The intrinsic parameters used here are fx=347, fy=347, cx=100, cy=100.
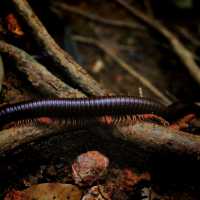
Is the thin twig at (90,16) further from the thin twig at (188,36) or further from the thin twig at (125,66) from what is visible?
the thin twig at (188,36)

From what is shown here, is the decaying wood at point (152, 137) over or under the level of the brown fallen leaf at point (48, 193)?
over

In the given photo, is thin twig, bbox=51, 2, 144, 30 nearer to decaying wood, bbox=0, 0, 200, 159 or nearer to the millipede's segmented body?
decaying wood, bbox=0, 0, 200, 159

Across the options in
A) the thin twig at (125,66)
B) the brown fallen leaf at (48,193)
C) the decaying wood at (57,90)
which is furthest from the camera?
the thin twig at (125,66)

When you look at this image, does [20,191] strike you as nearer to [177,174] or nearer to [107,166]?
[107,166]

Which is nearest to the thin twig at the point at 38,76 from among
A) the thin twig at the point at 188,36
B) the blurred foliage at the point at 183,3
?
the thin twig at the point at 188,36

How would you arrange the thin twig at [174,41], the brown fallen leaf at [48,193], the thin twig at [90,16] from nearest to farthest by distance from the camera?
1. the brown fallen leaf at [48,193]
2. the thin twig at [174,41]
3. the thin twig at [90,16]

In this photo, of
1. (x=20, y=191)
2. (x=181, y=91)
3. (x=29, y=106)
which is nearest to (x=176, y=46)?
(x=181, y=91)

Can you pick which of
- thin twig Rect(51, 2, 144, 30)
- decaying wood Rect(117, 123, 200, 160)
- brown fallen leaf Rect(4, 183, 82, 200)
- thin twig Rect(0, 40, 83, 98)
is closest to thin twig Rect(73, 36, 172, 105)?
thin twig Rect(51, 2, 144, 30)
